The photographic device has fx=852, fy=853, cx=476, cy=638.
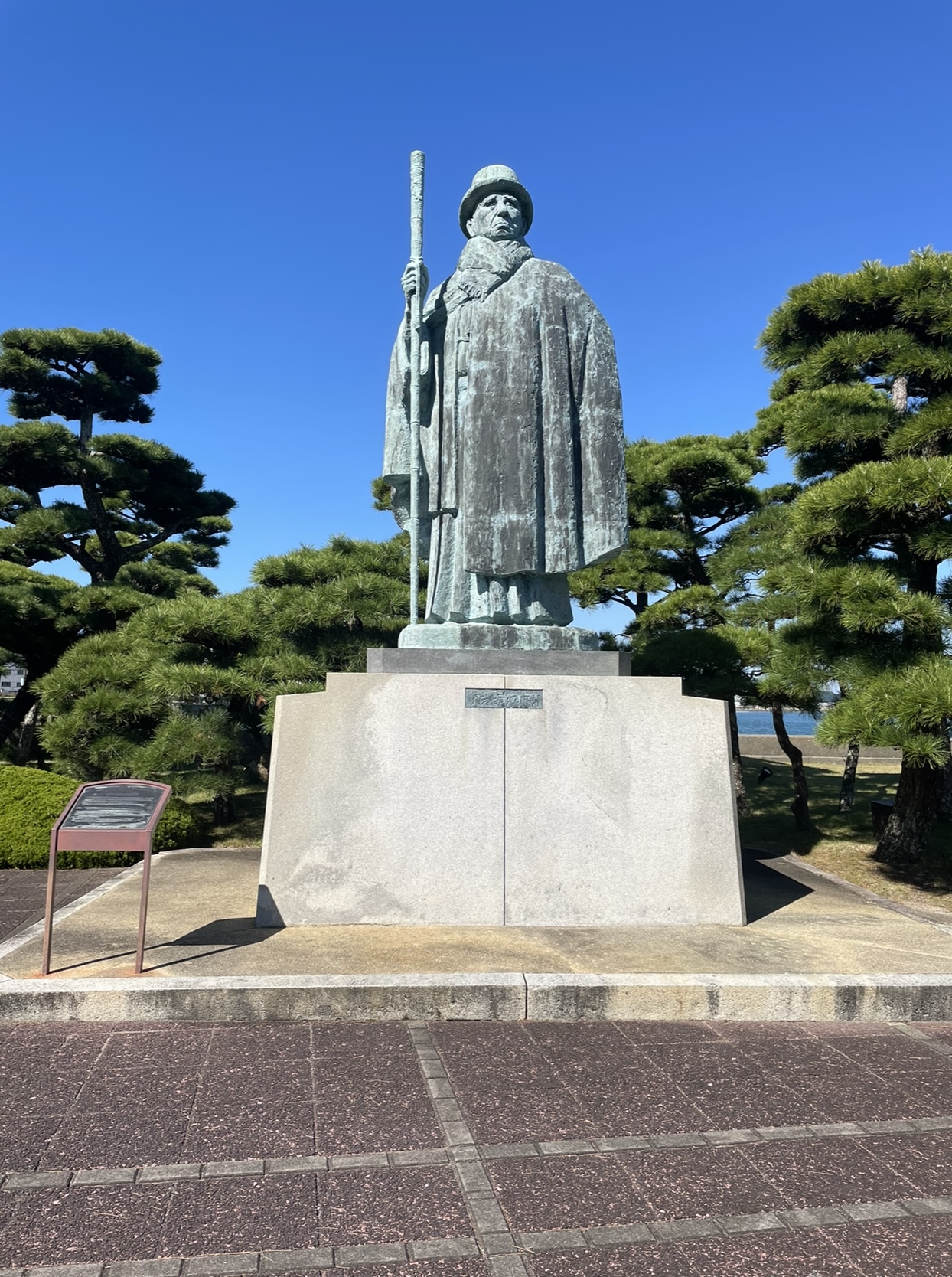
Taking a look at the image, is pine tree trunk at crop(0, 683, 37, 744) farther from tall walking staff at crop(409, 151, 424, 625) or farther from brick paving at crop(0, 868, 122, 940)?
tall walking staff at crop(409, 151, 424, 625)

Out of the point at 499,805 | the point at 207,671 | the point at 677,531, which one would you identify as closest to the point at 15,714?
the point at 207,671

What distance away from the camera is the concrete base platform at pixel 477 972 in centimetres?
365

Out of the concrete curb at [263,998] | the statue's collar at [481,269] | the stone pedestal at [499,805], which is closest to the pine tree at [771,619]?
the stone pedestal at [499,805]

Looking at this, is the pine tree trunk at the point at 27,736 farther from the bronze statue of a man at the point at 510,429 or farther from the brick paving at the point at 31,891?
the bronze statue of a man at the point at 510,429

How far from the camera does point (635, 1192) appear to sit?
7.87ft

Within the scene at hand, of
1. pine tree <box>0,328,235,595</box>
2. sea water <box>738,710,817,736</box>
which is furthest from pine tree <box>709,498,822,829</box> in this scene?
sea water <box>738,710,817,736</box>

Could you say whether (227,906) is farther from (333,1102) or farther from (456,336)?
(456,336)

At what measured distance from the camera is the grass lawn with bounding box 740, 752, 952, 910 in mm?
7656

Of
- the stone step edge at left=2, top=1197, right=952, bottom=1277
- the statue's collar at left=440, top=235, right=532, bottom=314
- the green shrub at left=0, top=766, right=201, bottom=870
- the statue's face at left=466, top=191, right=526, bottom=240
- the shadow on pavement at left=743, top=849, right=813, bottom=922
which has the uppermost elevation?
the statue's face at left=466, top=191, right=526, bottom=240

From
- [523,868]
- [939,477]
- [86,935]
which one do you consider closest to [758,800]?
[939,477]

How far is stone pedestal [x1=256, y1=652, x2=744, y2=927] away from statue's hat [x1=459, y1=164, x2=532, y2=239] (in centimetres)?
332

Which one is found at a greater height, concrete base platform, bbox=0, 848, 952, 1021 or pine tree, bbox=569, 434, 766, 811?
pine tree, bbox=569, 434, 766, 811

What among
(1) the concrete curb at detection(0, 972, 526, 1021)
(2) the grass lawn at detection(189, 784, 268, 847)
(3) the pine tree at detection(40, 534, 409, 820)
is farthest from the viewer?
(2) the grass lawn at detection(189, 784, 268, 847)

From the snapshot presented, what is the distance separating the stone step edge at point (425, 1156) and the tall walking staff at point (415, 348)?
332 cm
